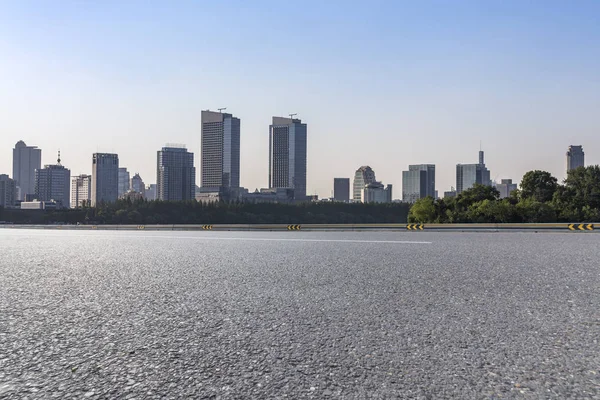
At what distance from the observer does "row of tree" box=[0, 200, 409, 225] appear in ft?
310

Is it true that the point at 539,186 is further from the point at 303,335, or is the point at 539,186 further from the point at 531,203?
the point at 303,335

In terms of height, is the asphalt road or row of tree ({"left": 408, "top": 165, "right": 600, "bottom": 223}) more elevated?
row of tree ({"left": 408, "top": 165, "right": 600, "bottom": 223})

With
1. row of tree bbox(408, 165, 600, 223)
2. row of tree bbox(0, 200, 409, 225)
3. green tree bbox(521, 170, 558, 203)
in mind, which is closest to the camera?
row of tree bbox(408, 165, 600, 223)

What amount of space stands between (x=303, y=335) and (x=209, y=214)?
112063 millimetres

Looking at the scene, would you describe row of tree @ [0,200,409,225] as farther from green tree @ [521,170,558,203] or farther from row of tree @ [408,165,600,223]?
green tree @ [521,170,558,203]

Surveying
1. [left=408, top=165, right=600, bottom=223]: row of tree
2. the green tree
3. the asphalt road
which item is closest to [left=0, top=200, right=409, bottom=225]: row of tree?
[left=408, top=165, right=600, bottom=223]: row of tree

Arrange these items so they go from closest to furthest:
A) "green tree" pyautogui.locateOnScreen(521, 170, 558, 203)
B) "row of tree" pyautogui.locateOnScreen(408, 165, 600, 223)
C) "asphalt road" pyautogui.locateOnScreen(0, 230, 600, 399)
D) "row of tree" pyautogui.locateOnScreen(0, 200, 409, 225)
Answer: "asphalt road" pyautogui.locateOnScreen(0, 230, 600, 399), "row of tree" pyautogui.locateOnScreen(408, 165, 600, 223), "green tree" pyautogui.locateOnScreen(521, 170, 558, 203), "row of tree" pyautogui.locateOnScreen(0, 200, 409, 225)

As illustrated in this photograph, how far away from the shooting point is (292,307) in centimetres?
359

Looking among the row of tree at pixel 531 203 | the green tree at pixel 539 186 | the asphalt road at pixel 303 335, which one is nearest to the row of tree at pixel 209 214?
the row of tree at pixel 531 203

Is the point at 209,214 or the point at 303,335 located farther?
the point at 209,214

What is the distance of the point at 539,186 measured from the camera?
60.0 meters

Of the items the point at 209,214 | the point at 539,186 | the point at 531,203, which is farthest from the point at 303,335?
the point at 209,214

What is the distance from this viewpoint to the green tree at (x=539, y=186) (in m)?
59.4

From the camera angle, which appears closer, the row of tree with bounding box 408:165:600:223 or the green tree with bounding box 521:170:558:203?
the row of tree with bounding box 408:165:600:223
